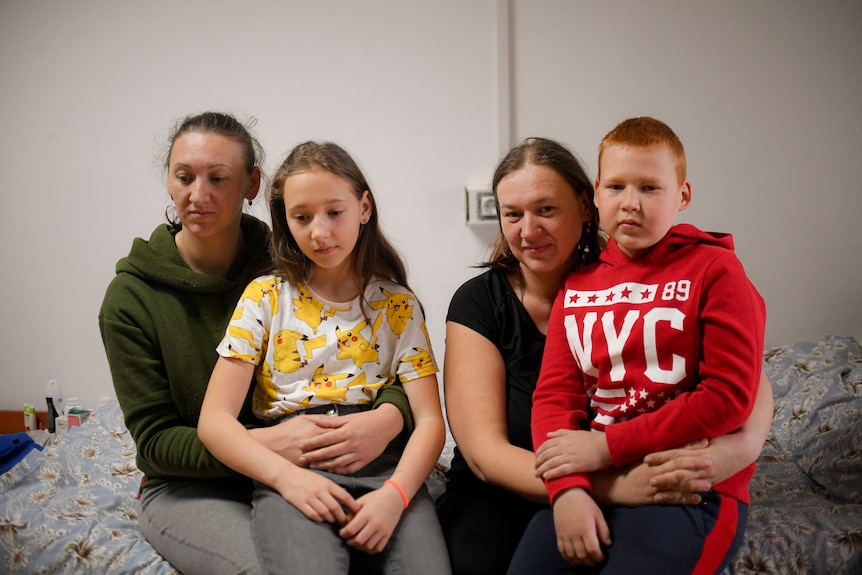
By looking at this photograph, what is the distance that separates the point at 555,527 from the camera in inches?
44.6

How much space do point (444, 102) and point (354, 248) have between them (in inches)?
53.3

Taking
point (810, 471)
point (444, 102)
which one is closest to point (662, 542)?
point (810, 471)

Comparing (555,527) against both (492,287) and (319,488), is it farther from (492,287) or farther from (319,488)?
(492,287)

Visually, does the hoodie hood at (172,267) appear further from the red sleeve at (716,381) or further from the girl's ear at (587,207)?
the red sleeve at (716,381)

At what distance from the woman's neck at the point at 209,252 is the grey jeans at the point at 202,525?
0.47 m

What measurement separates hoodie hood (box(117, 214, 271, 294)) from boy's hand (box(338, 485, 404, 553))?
0.57 meters

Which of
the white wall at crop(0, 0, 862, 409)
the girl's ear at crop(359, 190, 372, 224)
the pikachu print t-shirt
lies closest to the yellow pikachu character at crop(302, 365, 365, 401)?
the pikachu print t-shirt

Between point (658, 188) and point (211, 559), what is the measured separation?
1.04 m

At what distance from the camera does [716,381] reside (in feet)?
3.49

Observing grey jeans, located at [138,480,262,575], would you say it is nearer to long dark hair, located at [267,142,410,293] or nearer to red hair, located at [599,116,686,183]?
long dark hair, located at [267,142,410,293]

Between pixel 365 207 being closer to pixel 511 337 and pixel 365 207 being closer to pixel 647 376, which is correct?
pixel 511 337

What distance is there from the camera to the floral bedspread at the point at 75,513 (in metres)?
1.32

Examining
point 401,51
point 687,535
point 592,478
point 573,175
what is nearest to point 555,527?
point 592,478

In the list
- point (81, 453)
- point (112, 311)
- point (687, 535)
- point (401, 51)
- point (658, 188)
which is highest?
point (401, 51)
